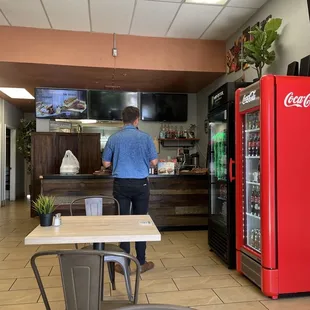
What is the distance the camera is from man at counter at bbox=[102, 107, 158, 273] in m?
3.29

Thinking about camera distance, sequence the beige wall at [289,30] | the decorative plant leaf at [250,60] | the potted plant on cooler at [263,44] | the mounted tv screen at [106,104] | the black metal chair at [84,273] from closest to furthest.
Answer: the black metal chair at [84,273]
the beige wall at [289,30]
the potted plant on cooler at [263,44]
the decorative plant leaf at [250,60]
the mounted tv screen at [106,104]

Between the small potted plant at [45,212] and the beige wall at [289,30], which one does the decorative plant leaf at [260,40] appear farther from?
the small potted plant at [45,212]

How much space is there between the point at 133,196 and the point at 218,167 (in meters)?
1.30

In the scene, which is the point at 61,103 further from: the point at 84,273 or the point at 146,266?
the point at 84,273

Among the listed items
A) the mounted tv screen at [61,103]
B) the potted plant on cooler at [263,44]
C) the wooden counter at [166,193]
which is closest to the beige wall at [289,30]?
the potted plant on cooler at [263,44]

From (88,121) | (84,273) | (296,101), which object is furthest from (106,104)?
(84,273)

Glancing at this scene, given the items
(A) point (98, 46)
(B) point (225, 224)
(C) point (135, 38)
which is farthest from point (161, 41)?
(B) point (225, 224)

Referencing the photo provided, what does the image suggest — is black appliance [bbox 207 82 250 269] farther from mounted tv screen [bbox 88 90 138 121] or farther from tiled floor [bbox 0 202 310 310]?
mounted tv screen [bbox 88 90 138 121]

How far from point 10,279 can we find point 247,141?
111 inches

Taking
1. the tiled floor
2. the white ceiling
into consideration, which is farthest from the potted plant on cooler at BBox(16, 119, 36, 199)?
the tiled floor

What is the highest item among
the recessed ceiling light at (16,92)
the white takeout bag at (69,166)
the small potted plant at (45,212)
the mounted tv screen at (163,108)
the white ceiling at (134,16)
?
the white ceiling at (134,16)

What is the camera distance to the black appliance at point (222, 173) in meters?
3.44

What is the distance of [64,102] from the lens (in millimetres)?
6910

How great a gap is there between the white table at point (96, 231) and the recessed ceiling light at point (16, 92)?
20.2ft
